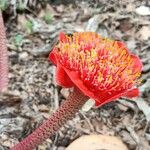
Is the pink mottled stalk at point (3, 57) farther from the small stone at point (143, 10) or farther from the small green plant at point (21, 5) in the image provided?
the small stone at point (143, 10)

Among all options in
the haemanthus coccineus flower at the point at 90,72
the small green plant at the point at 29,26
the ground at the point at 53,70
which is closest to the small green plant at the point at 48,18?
the ground at the point at 53,70

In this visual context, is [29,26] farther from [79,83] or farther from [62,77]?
[79,83]

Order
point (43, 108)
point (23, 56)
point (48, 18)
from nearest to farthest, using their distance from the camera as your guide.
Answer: point (43, 108) → point (23, 56) → point (48, 18)

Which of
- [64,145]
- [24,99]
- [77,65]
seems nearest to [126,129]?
[64,145]

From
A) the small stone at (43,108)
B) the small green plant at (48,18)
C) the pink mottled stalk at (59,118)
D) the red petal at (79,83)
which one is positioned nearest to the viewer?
the red petal at (79,83)

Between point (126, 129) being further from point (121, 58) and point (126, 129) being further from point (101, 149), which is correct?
point (121, 58)

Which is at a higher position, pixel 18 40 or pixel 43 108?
pixel 18 40

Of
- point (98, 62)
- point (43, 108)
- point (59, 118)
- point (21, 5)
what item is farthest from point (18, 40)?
point (98, 62)
